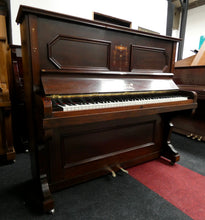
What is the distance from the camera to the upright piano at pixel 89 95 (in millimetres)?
1178

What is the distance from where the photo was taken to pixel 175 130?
3.03m

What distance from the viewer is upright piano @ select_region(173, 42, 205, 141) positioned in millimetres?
2494

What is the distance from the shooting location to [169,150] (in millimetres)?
2002

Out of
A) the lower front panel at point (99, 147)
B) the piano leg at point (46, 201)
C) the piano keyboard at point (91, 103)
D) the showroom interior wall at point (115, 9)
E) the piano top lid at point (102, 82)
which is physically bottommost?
the piano leg at point (46, 201)

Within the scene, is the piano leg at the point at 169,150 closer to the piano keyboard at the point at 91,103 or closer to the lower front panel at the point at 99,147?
the lower front panel at the point at 99,147

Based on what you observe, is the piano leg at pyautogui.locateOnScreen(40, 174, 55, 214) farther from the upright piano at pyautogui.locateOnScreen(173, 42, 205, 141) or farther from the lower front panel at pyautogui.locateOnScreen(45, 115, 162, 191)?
the upright piano at pyautogui.locateOnScreen(173, 42, 205, 141)

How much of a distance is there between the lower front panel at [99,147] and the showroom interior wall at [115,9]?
2.20 metres

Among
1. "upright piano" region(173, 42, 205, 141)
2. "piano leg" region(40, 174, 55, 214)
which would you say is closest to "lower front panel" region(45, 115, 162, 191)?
"piano leg" region(40, 174, 55, 214)

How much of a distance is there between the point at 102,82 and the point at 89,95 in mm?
196

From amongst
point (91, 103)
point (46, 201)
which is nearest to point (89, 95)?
point (91, 103)

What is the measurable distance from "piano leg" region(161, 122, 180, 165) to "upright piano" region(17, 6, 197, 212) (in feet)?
0.04

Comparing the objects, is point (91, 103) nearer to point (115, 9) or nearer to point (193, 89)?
point (193, 89)

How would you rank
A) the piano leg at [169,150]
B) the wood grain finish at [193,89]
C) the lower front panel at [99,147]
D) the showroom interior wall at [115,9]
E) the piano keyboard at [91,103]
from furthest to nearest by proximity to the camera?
the showroom interior wall at [115,9] → the wood grain finish at [193,89] → the piano leg at [169,150] → the lower front panel at [99,147] → the piano keyboard at [91,103]

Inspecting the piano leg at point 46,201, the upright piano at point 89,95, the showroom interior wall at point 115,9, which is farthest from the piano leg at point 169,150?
the showroom interior wall at point 115,9
